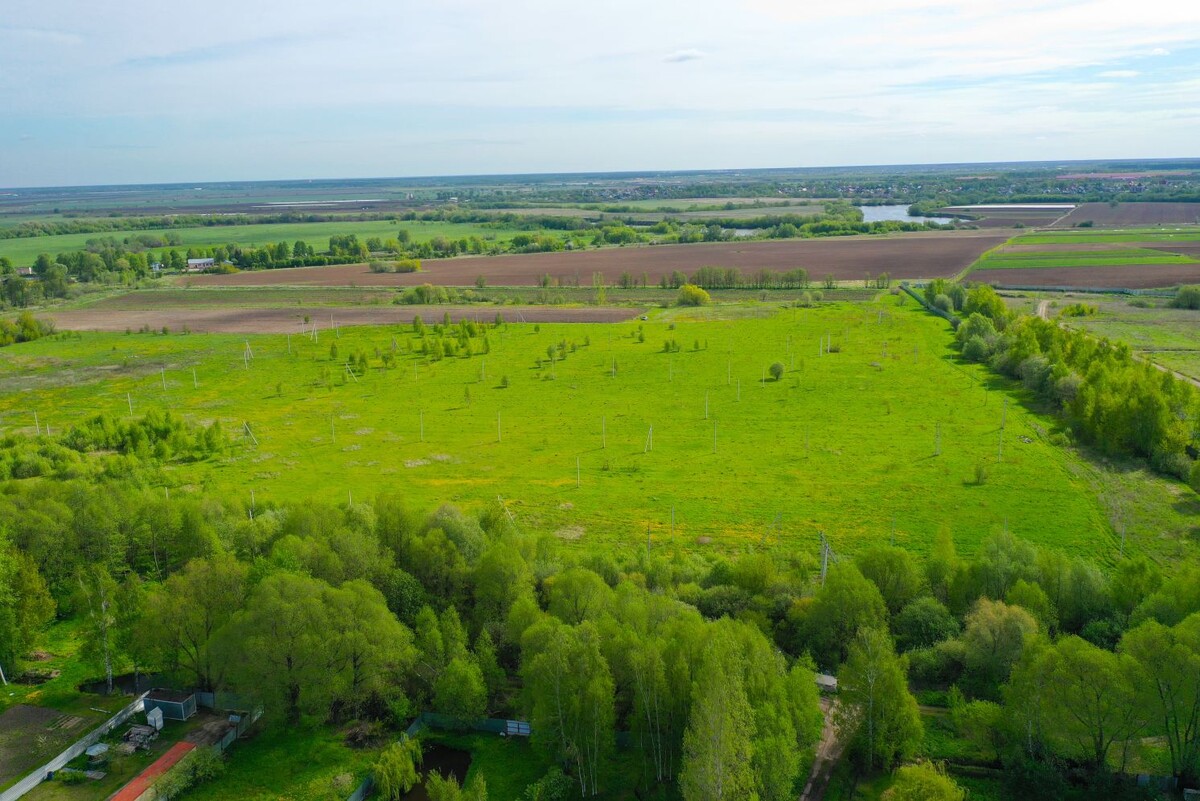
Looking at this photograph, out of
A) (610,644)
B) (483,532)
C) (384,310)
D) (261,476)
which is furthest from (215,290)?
(610,644)

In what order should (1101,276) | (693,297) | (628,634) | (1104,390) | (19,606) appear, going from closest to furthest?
(628,634) → (19,606) → (1104,390) → (693,297) → (1101,276)

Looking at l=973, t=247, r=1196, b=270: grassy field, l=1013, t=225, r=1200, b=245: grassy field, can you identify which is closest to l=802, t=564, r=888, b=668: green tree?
l=973, t=247, r=1196, b=270: grassy field

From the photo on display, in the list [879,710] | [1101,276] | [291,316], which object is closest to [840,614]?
[879,710]

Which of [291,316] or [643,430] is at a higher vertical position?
[291,316]

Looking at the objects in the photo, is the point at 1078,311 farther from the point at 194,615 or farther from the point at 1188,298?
the point at 194,615

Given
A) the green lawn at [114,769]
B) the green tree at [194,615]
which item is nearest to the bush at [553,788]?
the green tree at [194,615]
